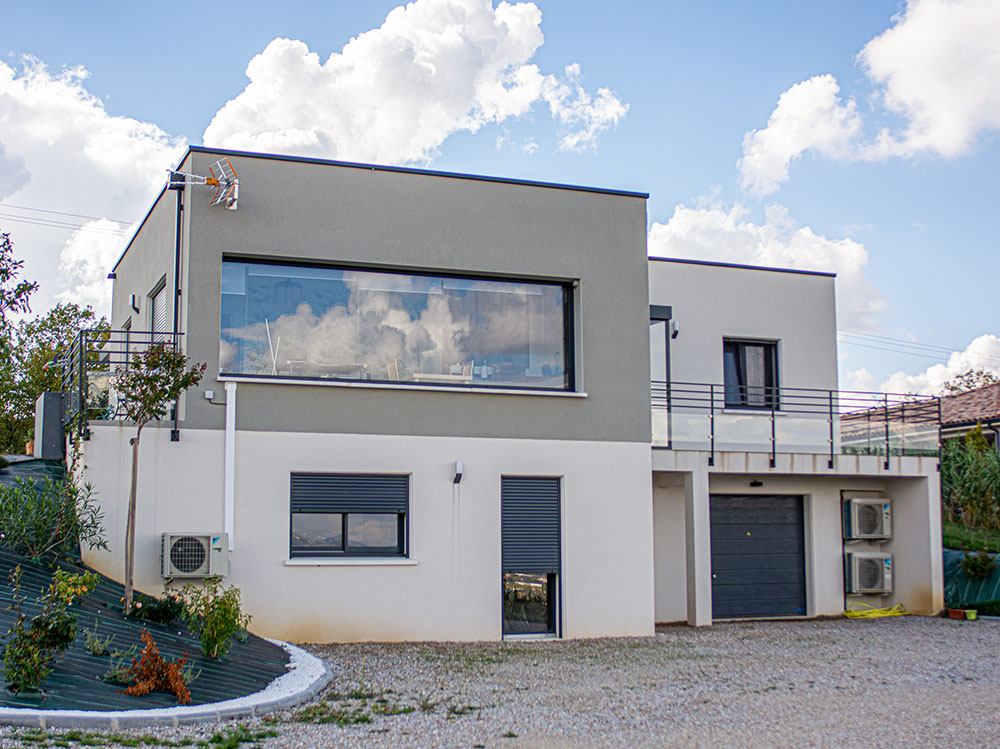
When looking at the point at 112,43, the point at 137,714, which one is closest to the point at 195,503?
the point at 137,714

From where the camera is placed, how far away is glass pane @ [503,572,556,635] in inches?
512

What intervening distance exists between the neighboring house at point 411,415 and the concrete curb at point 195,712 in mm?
2866

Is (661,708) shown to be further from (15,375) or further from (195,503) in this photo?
(15,375)

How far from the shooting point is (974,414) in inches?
1109

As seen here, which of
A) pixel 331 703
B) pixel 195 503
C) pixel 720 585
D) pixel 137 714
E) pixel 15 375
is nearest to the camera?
pixel 137 714

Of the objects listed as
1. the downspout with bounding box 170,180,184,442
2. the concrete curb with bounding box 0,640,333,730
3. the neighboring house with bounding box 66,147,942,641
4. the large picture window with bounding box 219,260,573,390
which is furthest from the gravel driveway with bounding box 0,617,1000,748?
the downspout with bounding box 170,180,184,442

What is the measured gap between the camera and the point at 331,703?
8430 millimetres

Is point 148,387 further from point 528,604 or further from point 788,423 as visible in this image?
point 788,423

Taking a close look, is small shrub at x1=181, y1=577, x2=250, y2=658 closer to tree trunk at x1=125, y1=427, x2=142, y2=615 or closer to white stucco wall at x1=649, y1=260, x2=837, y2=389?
tree trunk at x1=125, y1=427, x2=142, y2=615

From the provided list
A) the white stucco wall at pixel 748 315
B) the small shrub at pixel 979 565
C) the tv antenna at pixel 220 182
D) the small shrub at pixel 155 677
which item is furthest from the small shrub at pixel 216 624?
the small shrub at pixel 979 565

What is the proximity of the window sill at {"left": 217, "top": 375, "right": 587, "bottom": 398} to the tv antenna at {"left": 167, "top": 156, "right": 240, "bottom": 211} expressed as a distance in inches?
84.3

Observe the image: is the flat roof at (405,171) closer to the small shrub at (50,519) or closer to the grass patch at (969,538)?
the small shrub at (50,519)

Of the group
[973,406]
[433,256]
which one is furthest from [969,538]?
[433,256]

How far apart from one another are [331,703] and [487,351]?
5.96 m
